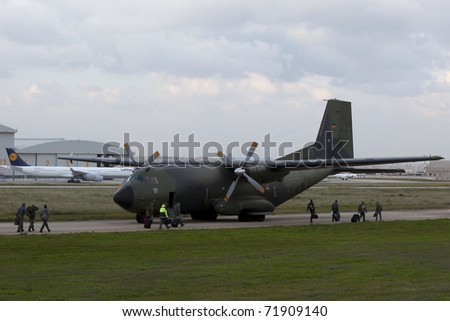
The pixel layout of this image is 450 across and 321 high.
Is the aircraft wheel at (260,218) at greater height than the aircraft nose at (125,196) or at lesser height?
lesser

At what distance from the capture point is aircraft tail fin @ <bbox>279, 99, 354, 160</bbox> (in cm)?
4956

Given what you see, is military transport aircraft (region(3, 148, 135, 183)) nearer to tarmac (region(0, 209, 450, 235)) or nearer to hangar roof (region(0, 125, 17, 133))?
hangar roof (region(0, 125, 17, 133))

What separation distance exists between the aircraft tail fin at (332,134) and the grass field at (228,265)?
12390mm

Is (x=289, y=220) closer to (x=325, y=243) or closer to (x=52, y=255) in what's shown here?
(x=325, y=243)

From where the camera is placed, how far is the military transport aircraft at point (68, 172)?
381 feet

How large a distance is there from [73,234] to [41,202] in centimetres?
2838

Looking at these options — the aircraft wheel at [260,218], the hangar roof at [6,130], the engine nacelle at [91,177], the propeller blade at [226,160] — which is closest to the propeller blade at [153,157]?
the propeller blade at [226,160]

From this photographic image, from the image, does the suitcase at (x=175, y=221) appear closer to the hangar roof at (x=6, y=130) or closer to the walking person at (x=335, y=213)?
the walking person at (x=335, y=213)

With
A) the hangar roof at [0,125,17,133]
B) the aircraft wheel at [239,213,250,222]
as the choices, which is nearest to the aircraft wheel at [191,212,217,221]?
the aircraft wheel at [239,213,250,222]

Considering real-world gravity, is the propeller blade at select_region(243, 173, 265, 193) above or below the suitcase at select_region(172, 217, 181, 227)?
above

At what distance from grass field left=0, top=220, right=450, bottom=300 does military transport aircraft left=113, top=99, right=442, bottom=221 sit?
17.5 ft

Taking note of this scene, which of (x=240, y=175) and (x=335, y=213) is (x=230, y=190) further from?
(x=335, y=213)

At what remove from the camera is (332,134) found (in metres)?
49.7
